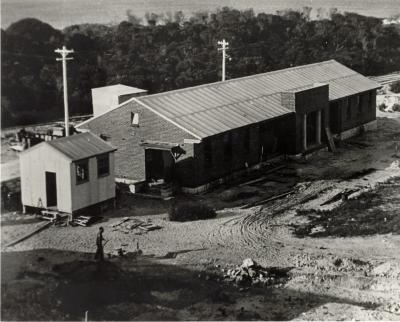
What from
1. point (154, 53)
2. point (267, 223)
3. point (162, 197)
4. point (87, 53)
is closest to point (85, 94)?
point (87, 53)

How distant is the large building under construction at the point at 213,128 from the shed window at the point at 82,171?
5.96 metres

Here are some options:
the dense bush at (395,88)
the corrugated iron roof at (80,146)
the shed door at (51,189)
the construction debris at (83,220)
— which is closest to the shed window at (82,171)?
the corrugated iron roof at (80,146)

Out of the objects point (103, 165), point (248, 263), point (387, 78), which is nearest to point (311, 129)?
point (103, 165)

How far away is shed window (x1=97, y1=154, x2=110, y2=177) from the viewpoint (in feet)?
88.6

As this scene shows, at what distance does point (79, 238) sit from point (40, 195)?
3.18m

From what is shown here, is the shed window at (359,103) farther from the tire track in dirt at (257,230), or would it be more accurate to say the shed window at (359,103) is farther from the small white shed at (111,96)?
the tire track in dirt at (257,230)

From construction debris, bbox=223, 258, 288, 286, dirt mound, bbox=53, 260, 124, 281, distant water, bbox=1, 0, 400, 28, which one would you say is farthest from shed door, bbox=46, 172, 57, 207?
distant water, bbox=1, 0, 400, 28

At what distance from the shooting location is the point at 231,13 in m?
97.9

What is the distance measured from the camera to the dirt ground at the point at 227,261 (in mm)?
18188

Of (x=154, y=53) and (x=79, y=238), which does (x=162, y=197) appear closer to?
(x=79, y=238)

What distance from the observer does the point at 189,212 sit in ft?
89.0

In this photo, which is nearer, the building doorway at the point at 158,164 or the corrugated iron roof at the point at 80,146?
the corrugated iron roof at the point at 80,146

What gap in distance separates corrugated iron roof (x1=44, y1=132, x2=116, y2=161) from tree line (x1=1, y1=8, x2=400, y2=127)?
23441mm

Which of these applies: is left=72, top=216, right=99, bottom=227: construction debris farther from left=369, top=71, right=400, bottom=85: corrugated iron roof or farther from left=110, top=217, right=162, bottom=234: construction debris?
left=369, top=71, right=400, bottom=85: corrugated iron roof
